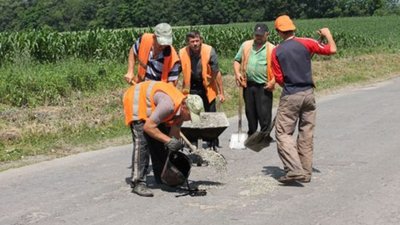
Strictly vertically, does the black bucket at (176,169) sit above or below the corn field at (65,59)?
above

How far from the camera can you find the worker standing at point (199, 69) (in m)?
8.85

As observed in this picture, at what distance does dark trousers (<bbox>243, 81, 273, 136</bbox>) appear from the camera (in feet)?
30.8

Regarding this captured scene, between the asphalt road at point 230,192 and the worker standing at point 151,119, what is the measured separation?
14.7 inches

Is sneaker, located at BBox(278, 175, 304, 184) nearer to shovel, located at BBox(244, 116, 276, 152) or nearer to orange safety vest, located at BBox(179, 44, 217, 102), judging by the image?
shovel, located at BBox(244, 116, 276, 152)

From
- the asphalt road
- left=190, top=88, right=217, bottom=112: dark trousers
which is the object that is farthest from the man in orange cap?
left=190, top=88, right=217, bottom=112: dark trousers

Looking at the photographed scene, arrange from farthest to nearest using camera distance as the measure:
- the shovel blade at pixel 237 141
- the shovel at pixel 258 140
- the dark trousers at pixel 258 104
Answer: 1. the shovel blade at pixel 237 141
2. the dark trousers at pixel 258 104
3. the shovel at pixel 258 140

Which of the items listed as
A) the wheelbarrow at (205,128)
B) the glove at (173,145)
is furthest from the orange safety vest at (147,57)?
the glove at (173,145)

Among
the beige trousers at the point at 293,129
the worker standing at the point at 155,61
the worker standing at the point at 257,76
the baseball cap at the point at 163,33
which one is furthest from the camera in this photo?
the worker standing at the point at 257,76

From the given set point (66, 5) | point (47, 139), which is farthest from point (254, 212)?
point (66, 5)

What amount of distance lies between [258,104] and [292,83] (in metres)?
2.07

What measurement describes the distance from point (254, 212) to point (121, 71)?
37.4 feet

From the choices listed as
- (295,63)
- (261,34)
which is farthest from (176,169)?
(261,34)

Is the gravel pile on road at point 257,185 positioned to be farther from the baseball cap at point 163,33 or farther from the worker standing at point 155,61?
the baseball cap at point 163,33

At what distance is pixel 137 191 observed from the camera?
6.99 meters
